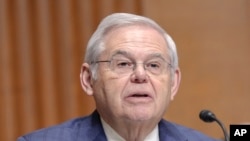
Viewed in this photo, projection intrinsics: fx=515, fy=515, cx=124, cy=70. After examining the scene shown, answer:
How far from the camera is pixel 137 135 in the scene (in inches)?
65.1

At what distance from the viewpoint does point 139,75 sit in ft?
5.06

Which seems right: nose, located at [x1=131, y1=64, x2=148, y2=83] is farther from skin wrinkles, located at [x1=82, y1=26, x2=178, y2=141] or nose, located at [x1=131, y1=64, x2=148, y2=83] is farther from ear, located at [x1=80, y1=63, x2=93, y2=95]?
ear, located at [x1=80, y1=63, x2=93, y2=95]

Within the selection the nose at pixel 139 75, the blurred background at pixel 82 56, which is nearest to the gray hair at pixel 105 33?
the nose at pixel 139 75

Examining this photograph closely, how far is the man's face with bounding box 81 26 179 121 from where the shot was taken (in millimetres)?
1556

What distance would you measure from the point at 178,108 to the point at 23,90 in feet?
3.10

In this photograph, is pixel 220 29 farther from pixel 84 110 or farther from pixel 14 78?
pixel 14 78

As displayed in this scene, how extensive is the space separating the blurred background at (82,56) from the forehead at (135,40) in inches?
49.6

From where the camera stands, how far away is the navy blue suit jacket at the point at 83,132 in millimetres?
1663

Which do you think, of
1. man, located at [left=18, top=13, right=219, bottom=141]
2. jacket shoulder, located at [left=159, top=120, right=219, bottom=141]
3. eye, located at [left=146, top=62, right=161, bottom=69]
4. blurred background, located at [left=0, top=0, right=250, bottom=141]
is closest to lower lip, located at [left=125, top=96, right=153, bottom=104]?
man, located at [left=18, top=13, right=219, bottom=141]

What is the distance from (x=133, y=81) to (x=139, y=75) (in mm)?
26

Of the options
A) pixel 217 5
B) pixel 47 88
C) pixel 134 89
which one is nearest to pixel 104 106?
pixel 134 89

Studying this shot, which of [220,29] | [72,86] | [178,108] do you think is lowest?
[178,108]

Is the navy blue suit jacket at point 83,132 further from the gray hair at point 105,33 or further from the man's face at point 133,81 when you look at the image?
the gray hair at point 105,33

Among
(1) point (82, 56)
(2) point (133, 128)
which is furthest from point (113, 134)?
(1) point (82, 56)
